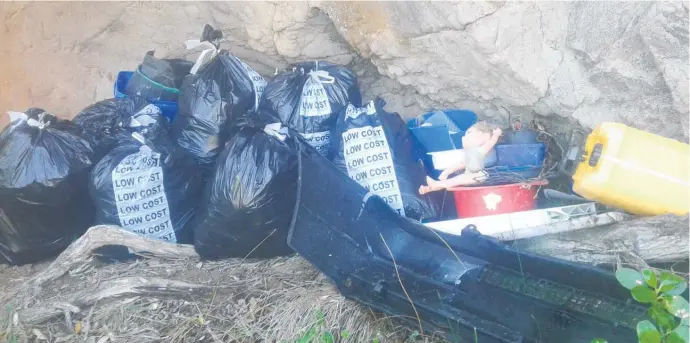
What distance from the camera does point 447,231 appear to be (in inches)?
84.0

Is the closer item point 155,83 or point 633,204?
point 633,204

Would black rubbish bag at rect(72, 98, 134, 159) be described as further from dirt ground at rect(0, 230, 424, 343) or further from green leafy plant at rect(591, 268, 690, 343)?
green leafy plant at rect(591, 268, 690, 343)

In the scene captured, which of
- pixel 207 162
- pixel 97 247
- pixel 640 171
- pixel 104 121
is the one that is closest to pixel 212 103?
pixel 207 162

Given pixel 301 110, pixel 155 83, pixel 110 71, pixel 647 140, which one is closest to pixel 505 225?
pixel 647 140

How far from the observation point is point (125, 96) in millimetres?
2957

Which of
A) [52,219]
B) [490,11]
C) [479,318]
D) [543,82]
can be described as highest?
[490,11]

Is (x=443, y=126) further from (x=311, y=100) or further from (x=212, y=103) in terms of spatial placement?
(x=212, y=103)

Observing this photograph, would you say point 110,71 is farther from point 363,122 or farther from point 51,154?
point 363,122

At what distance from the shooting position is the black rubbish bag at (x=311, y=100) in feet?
8.54

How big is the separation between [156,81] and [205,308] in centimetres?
114

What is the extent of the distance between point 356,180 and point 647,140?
101 cm

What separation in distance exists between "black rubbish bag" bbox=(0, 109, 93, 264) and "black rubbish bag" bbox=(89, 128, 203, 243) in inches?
5.1

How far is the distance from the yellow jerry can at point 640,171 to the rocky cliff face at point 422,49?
219mm

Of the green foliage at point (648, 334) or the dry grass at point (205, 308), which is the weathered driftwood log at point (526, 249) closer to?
the dry grass at point (205, 308)
